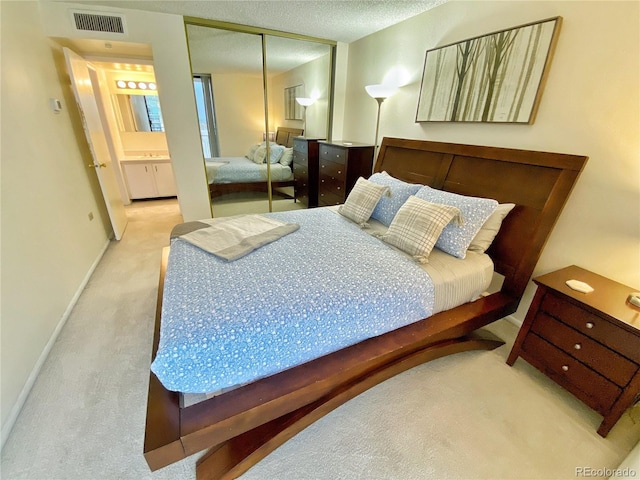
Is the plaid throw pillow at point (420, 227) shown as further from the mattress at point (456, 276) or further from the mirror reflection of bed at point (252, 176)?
the mirror reflection of bed at point (252, 176)

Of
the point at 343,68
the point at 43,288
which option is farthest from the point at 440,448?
the point at 343,68

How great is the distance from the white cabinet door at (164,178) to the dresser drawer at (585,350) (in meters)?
5.06

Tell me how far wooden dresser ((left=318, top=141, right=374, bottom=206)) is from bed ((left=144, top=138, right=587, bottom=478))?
0.91 m

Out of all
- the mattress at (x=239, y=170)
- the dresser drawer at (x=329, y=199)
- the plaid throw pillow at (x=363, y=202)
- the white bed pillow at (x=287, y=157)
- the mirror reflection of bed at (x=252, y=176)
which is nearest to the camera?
the plaid throw pillow at (x=363, y=202)

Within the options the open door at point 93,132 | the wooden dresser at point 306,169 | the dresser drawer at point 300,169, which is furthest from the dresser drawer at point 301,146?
the open door at point 93,132

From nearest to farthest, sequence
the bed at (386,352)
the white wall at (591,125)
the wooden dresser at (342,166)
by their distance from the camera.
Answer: the bed at (386,352) < the white wall at (591,125) < the wooden dresser at (342,166)

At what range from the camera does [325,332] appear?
1.27 meters

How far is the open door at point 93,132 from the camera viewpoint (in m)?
2.73

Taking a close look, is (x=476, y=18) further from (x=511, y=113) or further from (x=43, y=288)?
(x=43, y=288)

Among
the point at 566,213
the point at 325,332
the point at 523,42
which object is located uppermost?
the point at 523,42

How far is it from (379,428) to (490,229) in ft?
4.73

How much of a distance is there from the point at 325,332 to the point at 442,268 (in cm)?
85

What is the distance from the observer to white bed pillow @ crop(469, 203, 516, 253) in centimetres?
185

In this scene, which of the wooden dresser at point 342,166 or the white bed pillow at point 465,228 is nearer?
the white bed pillow at point 465,228
